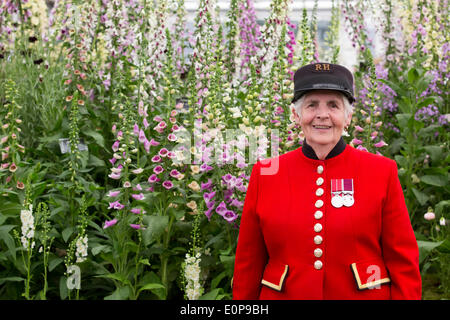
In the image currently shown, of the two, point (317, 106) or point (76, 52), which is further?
point (76, 52)

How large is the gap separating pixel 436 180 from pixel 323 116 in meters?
2.42

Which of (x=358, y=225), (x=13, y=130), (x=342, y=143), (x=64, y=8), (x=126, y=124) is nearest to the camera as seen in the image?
(x=358, y=225)

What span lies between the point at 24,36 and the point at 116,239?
2827mm

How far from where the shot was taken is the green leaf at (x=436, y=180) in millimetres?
4008

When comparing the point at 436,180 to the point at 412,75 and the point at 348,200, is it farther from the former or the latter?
the point at 348,200

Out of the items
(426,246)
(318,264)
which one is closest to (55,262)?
(318,264)

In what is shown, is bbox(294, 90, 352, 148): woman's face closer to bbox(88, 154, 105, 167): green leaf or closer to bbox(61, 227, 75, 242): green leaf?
bbox(61, 227, 75, 242): green leaf

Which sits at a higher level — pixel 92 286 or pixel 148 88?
pixel 148 88

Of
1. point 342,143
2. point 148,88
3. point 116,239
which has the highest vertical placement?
point 148,88

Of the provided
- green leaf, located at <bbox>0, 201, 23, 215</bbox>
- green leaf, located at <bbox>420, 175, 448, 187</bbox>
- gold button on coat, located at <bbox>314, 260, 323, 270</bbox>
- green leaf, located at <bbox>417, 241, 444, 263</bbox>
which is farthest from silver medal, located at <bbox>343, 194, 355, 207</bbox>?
green leaf, located at <bbox>420, 175, 448, 187</bbox>

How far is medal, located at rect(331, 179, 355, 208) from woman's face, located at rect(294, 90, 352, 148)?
15 cm

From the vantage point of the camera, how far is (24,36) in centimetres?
521

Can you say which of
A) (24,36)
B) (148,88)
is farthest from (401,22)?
(24,36)

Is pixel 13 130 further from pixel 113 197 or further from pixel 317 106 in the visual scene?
pixel 317 106
